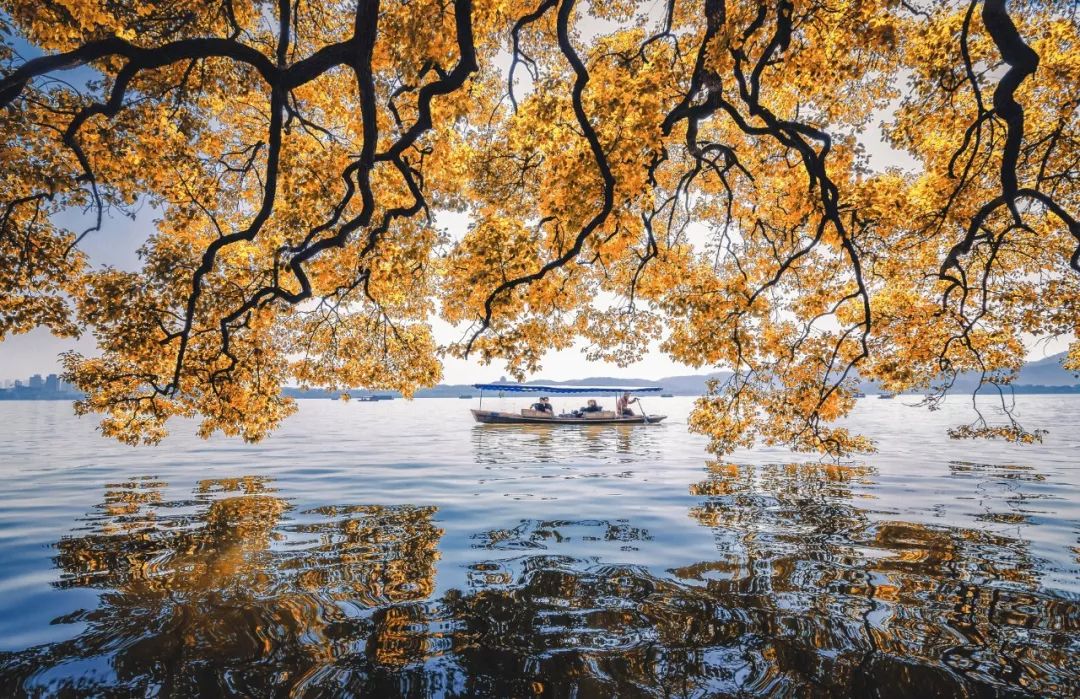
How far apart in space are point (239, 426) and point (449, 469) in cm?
806

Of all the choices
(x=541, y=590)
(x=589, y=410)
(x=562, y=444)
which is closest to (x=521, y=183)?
(x=541, y=590)

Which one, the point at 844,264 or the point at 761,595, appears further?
the point at 844,264

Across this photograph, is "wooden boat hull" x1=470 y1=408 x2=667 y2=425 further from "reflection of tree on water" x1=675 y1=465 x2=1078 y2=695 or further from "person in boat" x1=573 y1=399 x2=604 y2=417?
"reflection of tree on water" x1=675 y1=465 x2=1078 y2=695

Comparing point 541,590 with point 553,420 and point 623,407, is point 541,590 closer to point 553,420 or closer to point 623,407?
point 553,420

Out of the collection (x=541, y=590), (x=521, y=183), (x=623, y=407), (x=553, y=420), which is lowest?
(x=553, y=420)

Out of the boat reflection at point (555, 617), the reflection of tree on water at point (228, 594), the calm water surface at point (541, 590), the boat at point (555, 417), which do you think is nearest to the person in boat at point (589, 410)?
the boat at point (555, 417)

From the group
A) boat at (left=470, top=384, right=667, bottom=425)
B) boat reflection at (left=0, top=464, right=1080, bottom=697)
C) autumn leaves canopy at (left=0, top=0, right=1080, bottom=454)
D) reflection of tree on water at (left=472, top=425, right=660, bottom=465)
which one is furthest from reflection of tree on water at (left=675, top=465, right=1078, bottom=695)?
boat at (left=470, top=384, right=667, bottom=425)

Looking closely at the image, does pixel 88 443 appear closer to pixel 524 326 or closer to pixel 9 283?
pixel 9 283

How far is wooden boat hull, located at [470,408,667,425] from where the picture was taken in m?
45.0

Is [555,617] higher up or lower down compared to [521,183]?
lower down

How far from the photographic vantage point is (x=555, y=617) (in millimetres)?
5656

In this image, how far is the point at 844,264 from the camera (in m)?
13.8

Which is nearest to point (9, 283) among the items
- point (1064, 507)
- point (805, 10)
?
point (805, 10)

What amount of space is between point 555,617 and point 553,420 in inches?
1567
